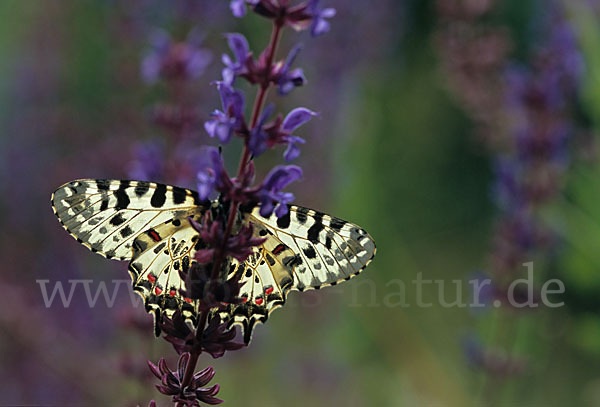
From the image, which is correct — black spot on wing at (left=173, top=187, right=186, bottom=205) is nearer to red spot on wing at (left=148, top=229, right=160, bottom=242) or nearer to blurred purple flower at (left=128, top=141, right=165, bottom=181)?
red spot on wing at (left=148, top=229, right=160, bottom=242)

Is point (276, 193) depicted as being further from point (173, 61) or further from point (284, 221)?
point (173, 61)

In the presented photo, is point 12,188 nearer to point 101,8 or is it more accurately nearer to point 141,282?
point 101,8

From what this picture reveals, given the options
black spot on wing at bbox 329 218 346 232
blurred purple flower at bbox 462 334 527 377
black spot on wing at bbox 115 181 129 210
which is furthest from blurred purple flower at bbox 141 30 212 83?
blurred purple flower at bbox 462 334 527 377

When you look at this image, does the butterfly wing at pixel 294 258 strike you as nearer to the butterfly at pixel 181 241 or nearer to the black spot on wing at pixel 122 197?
the butterfly at pixel 181 241

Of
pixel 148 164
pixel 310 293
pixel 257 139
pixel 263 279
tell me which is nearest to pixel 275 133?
pixel 257 139

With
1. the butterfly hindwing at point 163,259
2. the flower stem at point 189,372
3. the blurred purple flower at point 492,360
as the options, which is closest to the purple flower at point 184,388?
the flower stem at point 189,372

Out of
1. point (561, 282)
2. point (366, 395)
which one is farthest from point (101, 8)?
point (561, 282)
